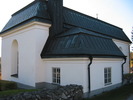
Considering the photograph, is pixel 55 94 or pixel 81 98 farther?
pixel 81 98

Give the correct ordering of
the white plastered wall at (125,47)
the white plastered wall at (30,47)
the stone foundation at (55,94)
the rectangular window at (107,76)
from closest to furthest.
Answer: the stone foundation at (55,94)
the rectangular window at (107,76)
the white plastered wall at (30,47)
the white plastered wall at (125,47)

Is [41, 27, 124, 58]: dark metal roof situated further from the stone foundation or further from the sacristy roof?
the stone foundation

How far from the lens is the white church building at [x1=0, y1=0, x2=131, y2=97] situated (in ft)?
28.6

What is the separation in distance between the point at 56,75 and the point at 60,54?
1.93m

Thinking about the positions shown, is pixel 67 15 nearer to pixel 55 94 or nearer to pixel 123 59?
pixel 123 59

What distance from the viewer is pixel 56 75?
10.1 meters

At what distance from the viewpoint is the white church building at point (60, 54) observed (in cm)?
872

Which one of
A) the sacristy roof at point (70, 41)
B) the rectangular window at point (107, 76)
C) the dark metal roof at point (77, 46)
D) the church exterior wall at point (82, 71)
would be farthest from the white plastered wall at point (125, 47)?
the rectangular window at point (107, 76)

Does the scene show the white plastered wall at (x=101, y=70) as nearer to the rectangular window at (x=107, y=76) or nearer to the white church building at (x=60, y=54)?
the white church building at (x=60, y=54)

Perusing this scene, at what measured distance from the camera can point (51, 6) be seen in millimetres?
12008

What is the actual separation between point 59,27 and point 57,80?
5047 mm

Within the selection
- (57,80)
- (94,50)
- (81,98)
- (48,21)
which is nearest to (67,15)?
(48,21)

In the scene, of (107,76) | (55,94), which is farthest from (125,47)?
(55,94)

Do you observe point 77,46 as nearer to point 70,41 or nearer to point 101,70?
point 70,41
